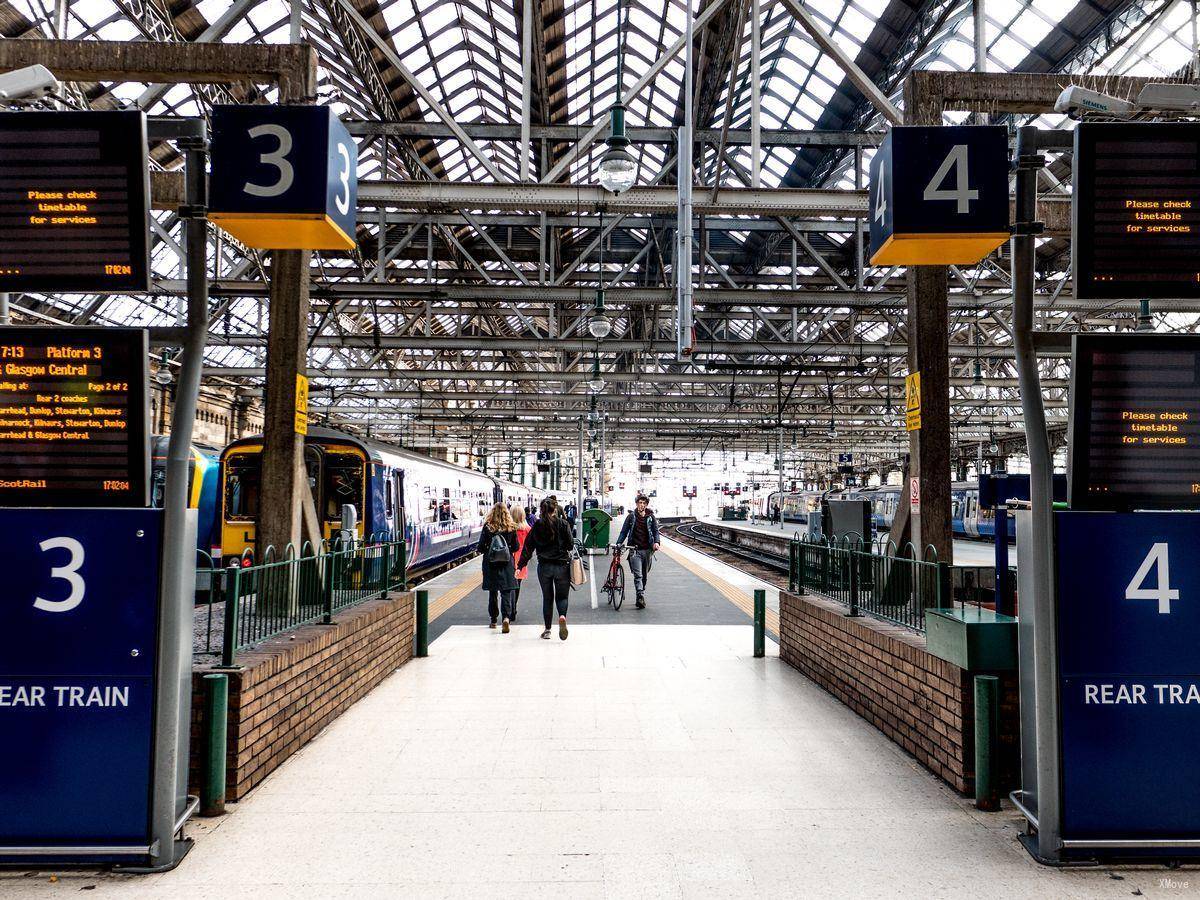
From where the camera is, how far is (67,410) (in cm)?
382

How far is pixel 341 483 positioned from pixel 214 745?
1059cm

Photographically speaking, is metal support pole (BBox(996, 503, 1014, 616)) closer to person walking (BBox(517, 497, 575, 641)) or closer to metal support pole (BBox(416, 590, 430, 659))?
person walking (BBox(517, 497, 575, 641))

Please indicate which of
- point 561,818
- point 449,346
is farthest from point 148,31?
point 561,818

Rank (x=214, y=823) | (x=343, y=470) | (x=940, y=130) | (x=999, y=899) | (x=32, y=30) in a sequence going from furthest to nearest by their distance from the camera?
(x=343, y=470)
(x=32, y=30)
(x=940, y=130)
(x=214, y=823)
(x=999, y=899)

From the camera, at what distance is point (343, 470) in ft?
48.0

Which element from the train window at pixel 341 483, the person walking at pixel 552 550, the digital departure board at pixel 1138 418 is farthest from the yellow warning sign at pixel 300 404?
the train window at pixel 341 483

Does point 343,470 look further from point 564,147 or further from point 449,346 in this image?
point 564,147

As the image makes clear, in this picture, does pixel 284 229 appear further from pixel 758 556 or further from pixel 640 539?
pixel 758 556

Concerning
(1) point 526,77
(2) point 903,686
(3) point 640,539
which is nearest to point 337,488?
(3) point 640,539

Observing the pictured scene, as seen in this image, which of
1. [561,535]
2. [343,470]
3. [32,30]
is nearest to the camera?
[561,535]

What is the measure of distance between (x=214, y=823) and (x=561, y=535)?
5.62 meters

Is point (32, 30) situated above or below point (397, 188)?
above

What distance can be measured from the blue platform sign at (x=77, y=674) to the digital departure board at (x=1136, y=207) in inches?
180

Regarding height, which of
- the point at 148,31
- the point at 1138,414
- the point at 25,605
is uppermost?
the point at 148,31
